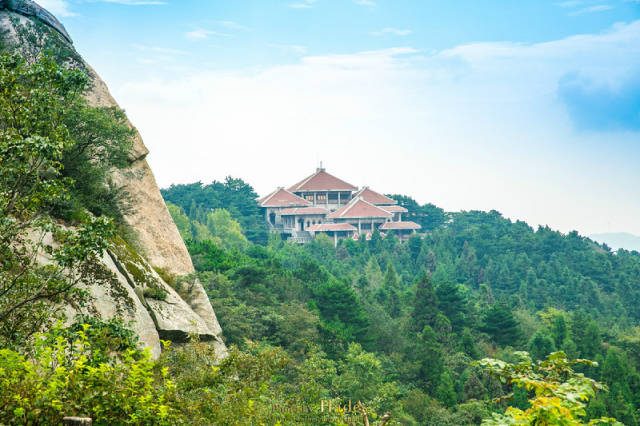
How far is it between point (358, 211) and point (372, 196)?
507 centimetres

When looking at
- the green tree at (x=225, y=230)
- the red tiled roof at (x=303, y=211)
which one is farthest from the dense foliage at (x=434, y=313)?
the red tiled roof at (x=303, y=211)

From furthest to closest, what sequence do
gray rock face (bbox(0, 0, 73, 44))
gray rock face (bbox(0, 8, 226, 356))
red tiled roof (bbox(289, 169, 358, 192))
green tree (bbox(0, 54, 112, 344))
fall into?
red tiled roof (bbox(289, 169, 358, 192)) → gray rock face (bbox(0, 0, 73, 44)) → gray rock face (bbox(0, 8, 226, 356)) → green tree (bbox(0, 54, 112, 344))

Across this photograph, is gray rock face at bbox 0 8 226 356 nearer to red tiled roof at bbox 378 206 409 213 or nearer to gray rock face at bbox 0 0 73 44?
gray rock face at bbox 0 0 73 44

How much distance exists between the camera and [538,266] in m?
42.6

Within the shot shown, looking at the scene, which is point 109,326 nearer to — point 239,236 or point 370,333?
point 370,333

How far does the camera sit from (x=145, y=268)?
32.2ft

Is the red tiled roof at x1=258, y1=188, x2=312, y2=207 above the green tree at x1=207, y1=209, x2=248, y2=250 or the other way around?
above

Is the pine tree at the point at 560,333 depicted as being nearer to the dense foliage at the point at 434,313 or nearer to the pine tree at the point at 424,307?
the dense foliage at the point at 434,313

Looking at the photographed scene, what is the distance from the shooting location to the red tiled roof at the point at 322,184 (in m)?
53.9

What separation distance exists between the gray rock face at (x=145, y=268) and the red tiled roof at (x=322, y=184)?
40.3 metres

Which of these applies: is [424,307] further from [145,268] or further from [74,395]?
[74,395]

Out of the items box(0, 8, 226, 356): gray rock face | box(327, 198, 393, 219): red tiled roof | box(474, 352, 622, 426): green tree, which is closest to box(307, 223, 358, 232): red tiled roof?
box(327, 198, 393, 219): red tiled roof

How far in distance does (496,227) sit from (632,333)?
77.1 feet

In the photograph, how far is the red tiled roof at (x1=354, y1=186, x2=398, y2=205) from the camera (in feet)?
181
